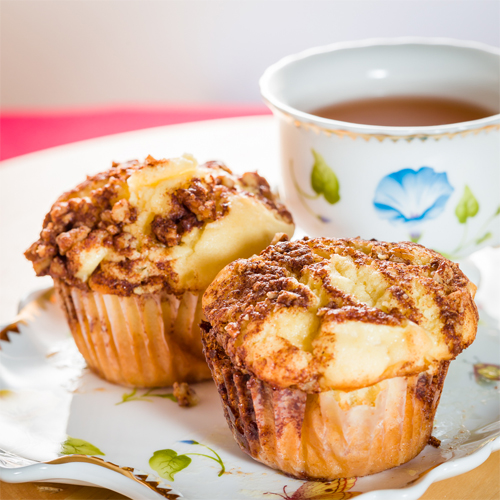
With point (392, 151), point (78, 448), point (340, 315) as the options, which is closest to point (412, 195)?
point (392, 151)

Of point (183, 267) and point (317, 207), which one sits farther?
point (317, 207)

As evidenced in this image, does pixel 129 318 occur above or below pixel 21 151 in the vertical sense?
above

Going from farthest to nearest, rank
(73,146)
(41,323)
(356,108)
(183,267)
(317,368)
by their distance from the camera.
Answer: (73,146) < (356,108) < (41,323) < (183,267) < (317,368)

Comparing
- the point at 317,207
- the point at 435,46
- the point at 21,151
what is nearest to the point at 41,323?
the point at 317,207

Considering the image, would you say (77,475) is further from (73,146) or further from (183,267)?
(73,146)

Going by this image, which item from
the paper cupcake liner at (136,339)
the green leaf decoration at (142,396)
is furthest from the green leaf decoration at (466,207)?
the green leaf decoration at (142,396)

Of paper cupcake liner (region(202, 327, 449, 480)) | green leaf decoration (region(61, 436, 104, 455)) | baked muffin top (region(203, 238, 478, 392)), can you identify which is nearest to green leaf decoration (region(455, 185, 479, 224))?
baked muffin top (region(203, 238, 478, 392))

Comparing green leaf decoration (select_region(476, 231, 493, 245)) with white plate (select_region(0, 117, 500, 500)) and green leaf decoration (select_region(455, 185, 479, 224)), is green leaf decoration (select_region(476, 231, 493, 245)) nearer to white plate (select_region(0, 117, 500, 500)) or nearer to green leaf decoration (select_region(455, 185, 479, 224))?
green leaf decoration (select_region(455, 185, 479, 224))
